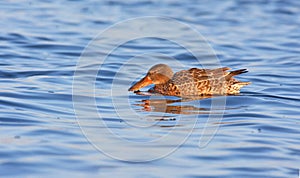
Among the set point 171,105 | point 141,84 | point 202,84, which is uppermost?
point 141,84

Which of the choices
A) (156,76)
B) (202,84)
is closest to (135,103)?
(156,76)

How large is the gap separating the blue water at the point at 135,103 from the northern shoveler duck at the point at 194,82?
25 centimetres

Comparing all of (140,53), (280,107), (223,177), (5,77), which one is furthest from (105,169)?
(140,53)

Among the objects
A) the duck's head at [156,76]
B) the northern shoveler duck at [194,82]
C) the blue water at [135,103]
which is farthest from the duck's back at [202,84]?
the blue water at [135,103]

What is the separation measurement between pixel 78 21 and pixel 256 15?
198 inches

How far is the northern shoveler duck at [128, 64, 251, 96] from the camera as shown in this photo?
1015cm

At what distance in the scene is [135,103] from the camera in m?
9.48

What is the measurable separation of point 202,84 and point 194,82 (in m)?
0.14

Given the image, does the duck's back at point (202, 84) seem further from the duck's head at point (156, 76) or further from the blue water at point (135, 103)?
the blue water at point (135, 103)

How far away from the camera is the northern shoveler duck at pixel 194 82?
400 inches

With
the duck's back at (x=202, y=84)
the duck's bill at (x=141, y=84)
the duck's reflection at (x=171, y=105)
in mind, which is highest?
the duck's bill at (x=141, y=84)

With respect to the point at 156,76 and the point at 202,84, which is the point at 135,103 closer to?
the point at 156,76

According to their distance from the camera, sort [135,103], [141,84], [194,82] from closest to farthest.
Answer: [135,103] → [194,82] → [141,84]

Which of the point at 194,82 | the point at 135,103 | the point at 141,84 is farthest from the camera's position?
the point at 141,84
